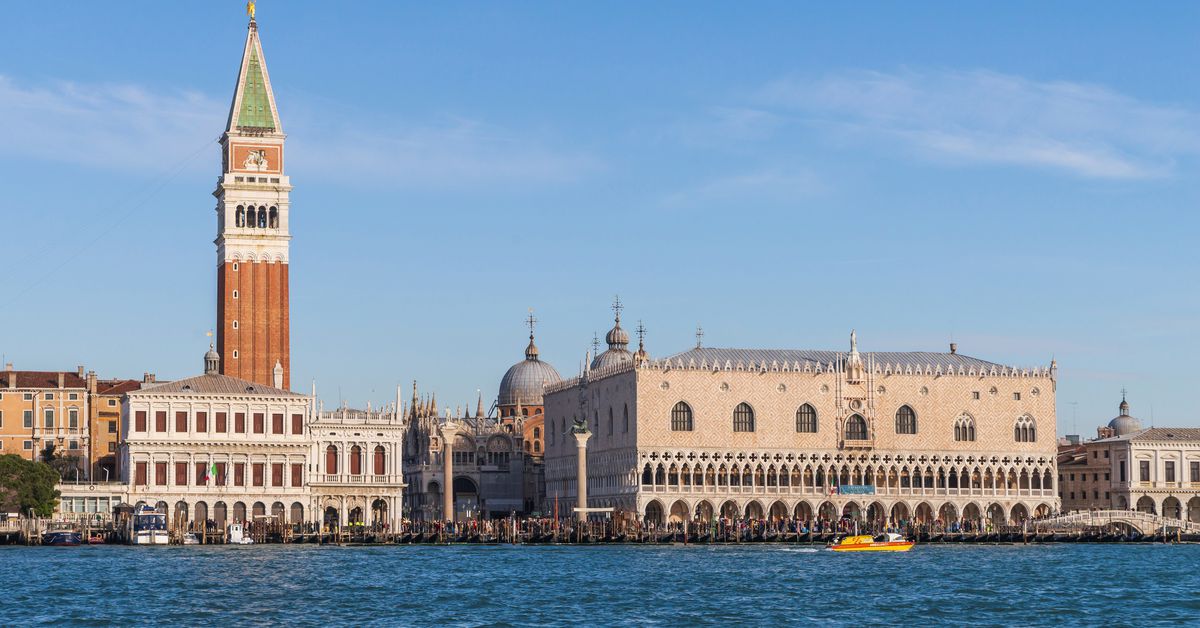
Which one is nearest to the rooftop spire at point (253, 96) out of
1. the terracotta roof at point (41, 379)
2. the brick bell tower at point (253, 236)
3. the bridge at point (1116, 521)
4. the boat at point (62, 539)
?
the brick bell tower at point (253, 236)

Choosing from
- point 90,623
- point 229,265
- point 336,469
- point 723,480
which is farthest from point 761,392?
point 90,623

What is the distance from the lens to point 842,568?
69.1 metres

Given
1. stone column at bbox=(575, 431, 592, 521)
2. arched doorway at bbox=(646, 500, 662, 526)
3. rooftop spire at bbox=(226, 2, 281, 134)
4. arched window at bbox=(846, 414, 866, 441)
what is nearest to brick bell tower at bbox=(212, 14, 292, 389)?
rooftop spire at bbox=(226, 2, 281, 134)

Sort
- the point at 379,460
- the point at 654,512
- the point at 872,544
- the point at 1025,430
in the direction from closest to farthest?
the point at 872,544 → the point at 379,460 → the point at 654,512 → the point at 1025,430

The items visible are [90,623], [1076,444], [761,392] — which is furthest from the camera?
[1076,444]

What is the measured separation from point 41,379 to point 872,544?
4715cm

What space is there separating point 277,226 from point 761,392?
28.5 m

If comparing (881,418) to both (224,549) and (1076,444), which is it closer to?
(1076,444)

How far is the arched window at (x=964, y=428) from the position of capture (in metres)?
105

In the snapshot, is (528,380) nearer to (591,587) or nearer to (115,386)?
(115,386)

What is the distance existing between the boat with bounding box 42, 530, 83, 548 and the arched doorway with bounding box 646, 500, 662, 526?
95.0ft

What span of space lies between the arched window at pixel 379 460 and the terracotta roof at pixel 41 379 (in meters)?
17.4

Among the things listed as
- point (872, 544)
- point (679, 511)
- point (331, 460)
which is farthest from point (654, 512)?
point (872, 544)

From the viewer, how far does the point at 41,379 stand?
104 m
